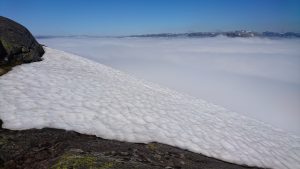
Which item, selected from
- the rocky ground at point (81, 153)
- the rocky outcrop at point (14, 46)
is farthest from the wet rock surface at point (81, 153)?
the rocky outcrop at point (14, 46)

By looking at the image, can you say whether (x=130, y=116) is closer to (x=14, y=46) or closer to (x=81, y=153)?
(x=81, y=153)

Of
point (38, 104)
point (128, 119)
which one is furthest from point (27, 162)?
point (128, 119)

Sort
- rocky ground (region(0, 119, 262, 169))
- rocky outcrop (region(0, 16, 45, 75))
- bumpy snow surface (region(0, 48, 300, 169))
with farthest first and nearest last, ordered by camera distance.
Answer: rocky outcrop (region(0, 16, 45, 75)) < bumpy snow surface (region(0, 48, 300, 169)) < rocky ground (region(0, 119, 262, 169))

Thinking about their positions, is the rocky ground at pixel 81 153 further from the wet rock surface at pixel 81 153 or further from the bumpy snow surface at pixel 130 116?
the bumpy snow surface at pixel 130 116

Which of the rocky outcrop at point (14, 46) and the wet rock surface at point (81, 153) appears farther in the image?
the rocky outcrop at point (14, 46)

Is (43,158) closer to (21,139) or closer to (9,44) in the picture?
(21,139)

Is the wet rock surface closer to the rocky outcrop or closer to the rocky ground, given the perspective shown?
the rocky ground

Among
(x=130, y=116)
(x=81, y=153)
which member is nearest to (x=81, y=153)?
(x=81, y=153)

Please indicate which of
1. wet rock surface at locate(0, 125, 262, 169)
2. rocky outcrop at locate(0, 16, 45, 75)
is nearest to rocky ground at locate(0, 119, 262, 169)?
wet rock surface at locate(0, 125, 262, 169)
